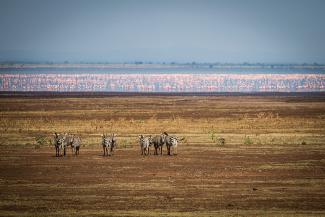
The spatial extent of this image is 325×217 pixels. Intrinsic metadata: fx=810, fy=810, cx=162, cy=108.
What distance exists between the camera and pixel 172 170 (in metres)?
30.1

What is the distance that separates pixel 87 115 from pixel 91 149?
2548cm

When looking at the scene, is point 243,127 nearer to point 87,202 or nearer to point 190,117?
point 190,117

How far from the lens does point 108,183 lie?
87.5 feet

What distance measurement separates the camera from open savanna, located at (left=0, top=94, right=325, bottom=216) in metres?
22.2

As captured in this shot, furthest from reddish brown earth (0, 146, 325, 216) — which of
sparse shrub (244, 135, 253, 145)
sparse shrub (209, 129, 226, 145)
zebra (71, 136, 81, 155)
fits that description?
sparse shrub (209, 129, 226, 145)

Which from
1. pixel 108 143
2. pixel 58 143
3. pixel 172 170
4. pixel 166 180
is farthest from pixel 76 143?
pixel 166 180

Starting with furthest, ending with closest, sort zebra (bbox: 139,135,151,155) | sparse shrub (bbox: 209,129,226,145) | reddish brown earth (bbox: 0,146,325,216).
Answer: sparse shrub (bbox: 209,129,226,145) → zebra (bbox: 139,135,151,155) → reddish brown earth (bbox: 0,146,325,216)

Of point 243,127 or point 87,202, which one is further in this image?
point 243,127

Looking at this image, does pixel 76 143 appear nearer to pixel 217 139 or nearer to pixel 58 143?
pixel 58 143

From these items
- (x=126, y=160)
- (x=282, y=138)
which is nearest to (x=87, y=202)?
(x=126, y=160)

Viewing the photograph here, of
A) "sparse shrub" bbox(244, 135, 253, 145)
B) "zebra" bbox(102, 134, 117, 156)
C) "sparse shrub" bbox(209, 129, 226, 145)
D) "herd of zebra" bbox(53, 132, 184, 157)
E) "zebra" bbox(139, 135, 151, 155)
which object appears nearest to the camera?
"zebra" bbox(102, 134, 117, 156)

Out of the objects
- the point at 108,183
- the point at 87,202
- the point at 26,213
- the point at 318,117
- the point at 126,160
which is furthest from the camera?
the point at 318,117

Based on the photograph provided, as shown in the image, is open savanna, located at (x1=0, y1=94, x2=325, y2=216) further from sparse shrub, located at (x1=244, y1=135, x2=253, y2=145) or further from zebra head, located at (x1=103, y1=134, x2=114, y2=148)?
zebra head, located at (x1=103, y1=134, x2=114, y2=148)

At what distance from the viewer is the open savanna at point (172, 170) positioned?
2220cm
